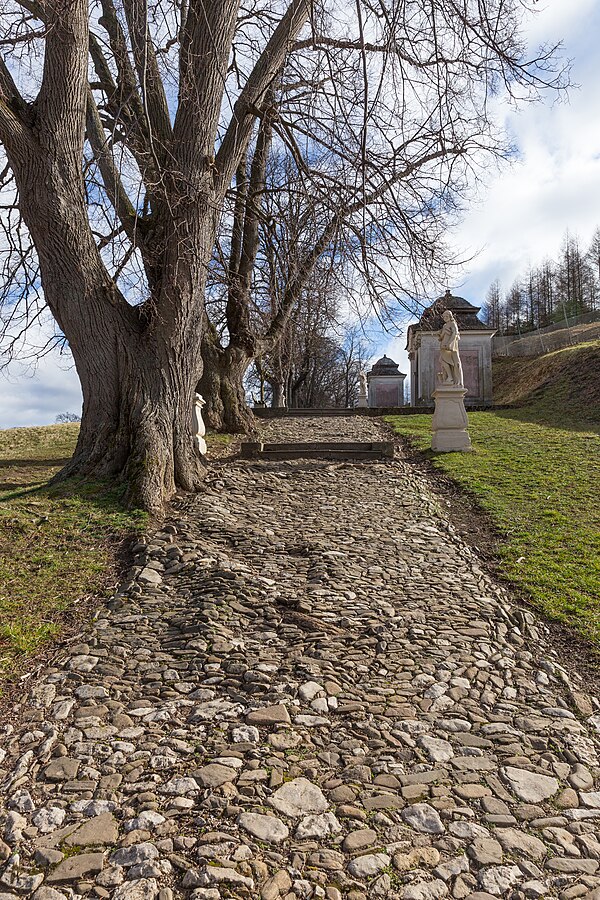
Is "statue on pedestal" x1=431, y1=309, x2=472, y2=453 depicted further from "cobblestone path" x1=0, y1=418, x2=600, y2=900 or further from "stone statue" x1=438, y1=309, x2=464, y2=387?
"cobblestone path" x1=0, y1=418, x2=600, y2=900

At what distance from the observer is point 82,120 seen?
6.73 m

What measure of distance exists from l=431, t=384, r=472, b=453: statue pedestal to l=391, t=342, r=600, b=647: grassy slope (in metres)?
0.35

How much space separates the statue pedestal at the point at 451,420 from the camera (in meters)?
11.5

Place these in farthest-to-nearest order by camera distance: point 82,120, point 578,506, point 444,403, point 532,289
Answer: point 532,289, point 444,403, point 578,506, point 82,120

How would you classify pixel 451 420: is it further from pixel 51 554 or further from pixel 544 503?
pixel 51 554

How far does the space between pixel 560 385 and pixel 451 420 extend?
45.1ft

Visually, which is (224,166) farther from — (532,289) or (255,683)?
(532,289)

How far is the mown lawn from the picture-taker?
499 centimetres

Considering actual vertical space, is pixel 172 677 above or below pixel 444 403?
below

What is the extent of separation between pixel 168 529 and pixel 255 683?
3.06 metres

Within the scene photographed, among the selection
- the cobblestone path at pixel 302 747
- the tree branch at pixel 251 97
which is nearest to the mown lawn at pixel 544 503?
the cobblestone path at pixel 302 747

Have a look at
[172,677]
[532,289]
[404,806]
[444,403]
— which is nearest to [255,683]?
[172,677]

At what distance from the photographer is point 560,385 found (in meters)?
23.0

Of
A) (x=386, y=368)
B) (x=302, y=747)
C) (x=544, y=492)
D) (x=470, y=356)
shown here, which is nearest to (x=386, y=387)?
(x=386, y=368)
